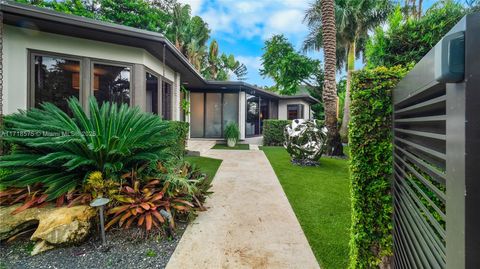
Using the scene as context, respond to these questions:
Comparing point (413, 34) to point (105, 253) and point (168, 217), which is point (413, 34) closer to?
point (168, 217)

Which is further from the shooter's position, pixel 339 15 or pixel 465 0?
pixel 339 15

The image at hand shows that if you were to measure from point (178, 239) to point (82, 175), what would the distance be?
1667mm

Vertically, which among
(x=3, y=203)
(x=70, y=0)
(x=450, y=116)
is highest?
(x=70, y=0)

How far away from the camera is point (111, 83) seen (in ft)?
19.4

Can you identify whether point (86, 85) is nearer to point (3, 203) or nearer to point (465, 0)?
point (3, 203)

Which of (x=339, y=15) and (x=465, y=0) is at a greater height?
(x=339, y=15)

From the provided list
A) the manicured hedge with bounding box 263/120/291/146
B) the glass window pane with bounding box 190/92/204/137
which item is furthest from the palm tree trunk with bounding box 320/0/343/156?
the glass window pane with bounding box 190/92/204/137

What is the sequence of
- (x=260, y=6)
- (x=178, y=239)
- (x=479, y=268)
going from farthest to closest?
(x=260, y=6), (x=178, y=239), (x=479, y=268)

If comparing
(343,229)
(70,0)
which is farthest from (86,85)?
(70,0)

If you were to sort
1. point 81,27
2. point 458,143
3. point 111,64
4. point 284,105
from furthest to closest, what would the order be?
point 284,105 → point 111,64 → point 81,27 → point 458,143

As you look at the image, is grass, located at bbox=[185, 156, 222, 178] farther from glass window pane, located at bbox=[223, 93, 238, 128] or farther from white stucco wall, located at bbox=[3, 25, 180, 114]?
glass window pane, located at bbox=[223, 93, 238, 128]

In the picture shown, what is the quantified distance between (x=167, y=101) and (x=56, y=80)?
370cm

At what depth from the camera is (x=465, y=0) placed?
4.59m

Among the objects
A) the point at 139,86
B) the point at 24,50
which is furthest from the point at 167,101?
the point at 24,50
